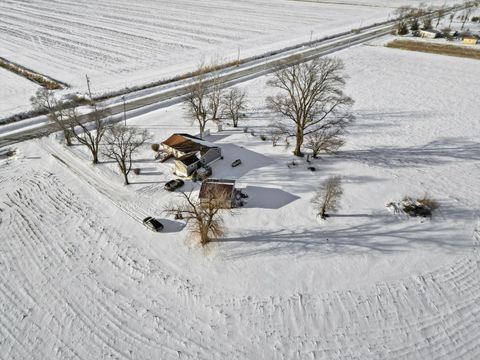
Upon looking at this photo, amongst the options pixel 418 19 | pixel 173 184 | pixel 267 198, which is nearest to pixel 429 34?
pixel 418 19

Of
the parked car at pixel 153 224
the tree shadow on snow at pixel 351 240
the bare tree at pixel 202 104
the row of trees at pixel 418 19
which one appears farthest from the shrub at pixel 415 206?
the row of trees at pixel 418 19

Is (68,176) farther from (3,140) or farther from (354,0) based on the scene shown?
(354,0)

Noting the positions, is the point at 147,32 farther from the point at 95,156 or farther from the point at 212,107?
the point at 95,156

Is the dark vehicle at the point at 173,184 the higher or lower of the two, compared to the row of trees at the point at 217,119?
lower

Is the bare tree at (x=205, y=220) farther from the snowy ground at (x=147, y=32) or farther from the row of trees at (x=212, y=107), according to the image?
the snowy ground at (x=147, y=32)

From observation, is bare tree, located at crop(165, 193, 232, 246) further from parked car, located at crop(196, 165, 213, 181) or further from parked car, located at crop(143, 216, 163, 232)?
parked car, located at crop(196, 165, 213, 181)

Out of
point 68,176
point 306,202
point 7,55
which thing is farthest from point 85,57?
point 306,202
